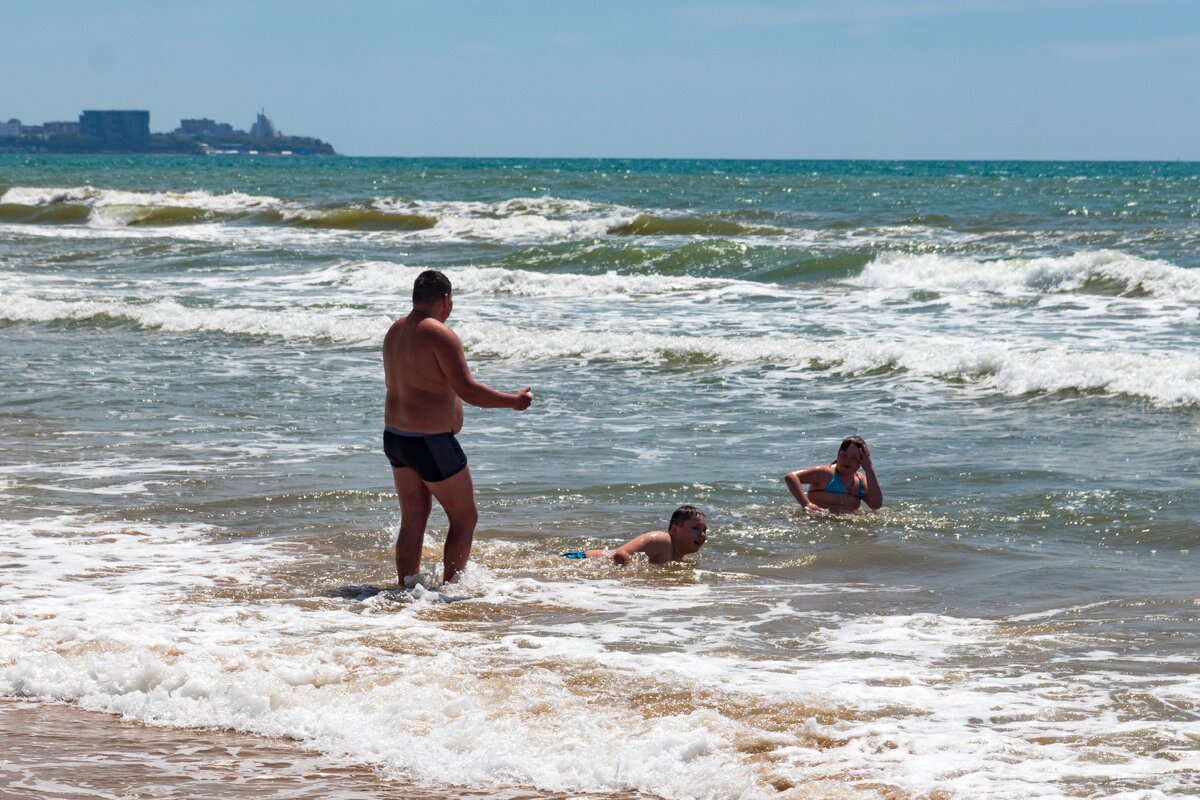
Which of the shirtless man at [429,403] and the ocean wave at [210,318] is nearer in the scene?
the shirtless man at [429,403]

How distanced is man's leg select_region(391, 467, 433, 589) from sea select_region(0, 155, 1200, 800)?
4.7 inches

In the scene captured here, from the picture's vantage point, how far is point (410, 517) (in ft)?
23.6

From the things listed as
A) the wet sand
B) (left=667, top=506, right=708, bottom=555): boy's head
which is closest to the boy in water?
(left=667, top=506, right=708, bottom=555): boy's head

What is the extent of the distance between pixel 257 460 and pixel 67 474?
4.23 feet

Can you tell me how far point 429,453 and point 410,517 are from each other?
0.41 metres

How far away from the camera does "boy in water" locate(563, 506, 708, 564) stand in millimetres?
7836

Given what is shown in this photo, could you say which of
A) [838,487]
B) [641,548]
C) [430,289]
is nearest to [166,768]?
[430,289]

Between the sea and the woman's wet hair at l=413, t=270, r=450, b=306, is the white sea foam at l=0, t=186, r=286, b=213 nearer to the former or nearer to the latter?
Answer: the sea

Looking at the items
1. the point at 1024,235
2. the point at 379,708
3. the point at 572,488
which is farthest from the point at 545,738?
the point at 1024,235

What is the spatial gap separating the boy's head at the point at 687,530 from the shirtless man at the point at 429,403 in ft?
4.09

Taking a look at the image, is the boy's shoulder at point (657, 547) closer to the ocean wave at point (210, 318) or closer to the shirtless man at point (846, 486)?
the shirtless man at point (846, 486)

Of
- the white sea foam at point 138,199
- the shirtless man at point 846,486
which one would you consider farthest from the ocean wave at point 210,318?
the white sea foam at point 138,199

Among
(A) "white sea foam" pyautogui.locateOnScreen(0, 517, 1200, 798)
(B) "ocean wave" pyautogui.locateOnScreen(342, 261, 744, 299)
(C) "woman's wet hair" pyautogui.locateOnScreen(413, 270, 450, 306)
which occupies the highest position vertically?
(C) "woman's wet hair" pyautogui.locateOnScreen(413, 270, 450, 306)

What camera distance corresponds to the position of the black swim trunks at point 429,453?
6969 millimetres
